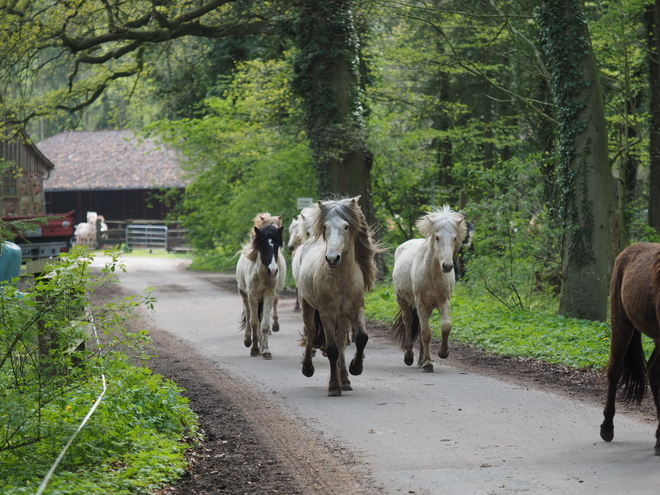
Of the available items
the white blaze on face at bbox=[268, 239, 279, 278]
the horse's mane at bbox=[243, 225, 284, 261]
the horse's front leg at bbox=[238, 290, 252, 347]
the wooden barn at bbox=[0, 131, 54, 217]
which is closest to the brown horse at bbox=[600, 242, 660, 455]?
the white blaze on face at bbox=[268, 239, 279, 278]

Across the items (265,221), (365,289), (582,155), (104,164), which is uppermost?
(104,164)

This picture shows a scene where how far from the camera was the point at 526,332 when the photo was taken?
45.5 feet

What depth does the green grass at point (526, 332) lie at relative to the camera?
→ 11727 mm

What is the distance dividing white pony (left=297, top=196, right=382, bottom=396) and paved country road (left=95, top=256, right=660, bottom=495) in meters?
0.42

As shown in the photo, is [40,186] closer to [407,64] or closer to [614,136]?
[407,64]

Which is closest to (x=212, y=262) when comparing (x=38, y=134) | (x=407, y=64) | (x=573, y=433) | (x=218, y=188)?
(x=218, y=188)

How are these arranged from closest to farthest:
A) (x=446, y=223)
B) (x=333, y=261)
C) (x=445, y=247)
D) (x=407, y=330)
Result: (x=333, y=261) < (x=445, y=247) < (x=446, y=223) < (x=407, y=330)

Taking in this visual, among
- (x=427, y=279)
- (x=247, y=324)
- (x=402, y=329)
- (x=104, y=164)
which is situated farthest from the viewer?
(x=104, y=164)

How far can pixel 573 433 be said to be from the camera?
23.8 ft

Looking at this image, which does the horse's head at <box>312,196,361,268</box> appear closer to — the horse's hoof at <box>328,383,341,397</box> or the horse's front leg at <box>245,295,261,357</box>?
the horse's hoof at <box>328,383,341,397</box>

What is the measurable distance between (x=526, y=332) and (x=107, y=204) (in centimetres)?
5212

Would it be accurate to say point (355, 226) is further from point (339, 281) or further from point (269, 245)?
point (269, 245)

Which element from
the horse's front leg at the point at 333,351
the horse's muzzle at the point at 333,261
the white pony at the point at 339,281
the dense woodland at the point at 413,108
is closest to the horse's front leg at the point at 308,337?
the white pony at the point at 339,281

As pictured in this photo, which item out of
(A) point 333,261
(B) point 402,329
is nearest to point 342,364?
(A) point 333,261
